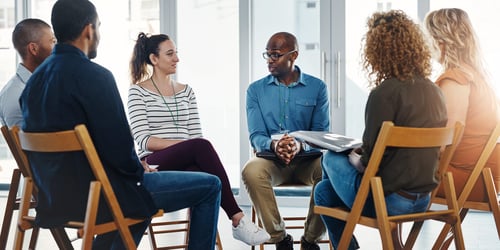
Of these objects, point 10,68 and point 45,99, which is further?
point 10,68

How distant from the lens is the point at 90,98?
2.67m

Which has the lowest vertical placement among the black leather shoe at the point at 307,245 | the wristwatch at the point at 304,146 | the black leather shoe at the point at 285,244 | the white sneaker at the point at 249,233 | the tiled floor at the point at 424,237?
the tiled floor at the point at 424,237

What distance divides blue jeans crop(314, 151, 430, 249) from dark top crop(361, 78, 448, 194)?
0.26 feet

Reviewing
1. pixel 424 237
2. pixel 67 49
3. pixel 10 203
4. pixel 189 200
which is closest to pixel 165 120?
pixel 10 203

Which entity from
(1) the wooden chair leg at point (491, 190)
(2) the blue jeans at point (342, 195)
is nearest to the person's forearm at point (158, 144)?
(2) the blue jeans at point (342, 195)

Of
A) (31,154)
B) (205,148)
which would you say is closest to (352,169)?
(205,148)

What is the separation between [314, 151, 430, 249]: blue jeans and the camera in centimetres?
288

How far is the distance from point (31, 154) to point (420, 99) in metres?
1.54

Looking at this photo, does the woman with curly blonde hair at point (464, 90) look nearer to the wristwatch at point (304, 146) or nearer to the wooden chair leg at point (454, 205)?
the wooden chair leg at point (454, 205)

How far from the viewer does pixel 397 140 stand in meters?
2.66

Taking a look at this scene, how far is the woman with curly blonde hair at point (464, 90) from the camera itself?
3213 millimetres

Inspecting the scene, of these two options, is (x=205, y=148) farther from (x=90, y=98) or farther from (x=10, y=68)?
(x=10, y=68)

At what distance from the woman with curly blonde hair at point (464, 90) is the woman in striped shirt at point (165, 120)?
1.01 metres

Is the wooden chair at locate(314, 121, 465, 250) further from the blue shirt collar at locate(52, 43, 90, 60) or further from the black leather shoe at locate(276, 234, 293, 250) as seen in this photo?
the blue shirt collar at locate(52, 43, 90, 60)
